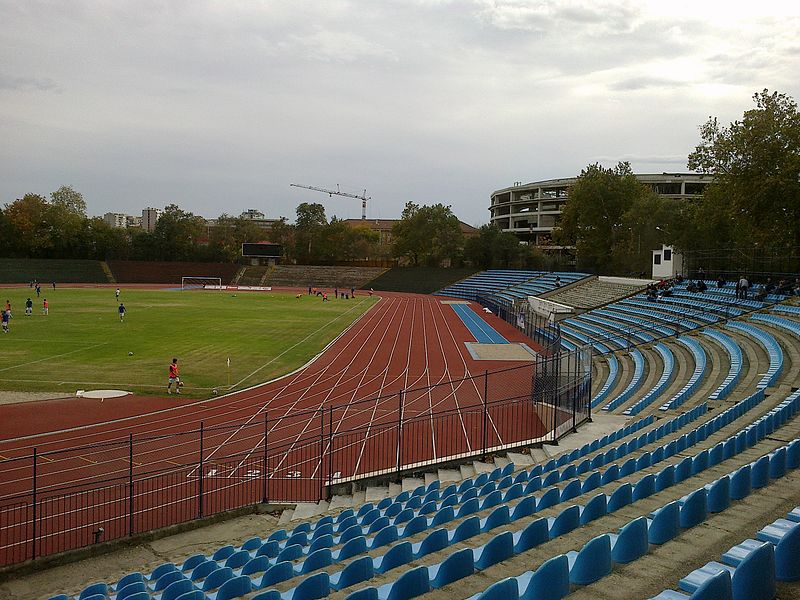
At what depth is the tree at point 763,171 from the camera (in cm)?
3697

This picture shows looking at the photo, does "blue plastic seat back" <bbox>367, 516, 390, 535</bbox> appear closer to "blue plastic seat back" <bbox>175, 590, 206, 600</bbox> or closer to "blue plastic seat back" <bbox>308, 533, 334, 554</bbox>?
"blue plastic seat back" <bbox>308, 533, 334, 554</bbox>

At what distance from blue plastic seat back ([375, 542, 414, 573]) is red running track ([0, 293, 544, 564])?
6.93m

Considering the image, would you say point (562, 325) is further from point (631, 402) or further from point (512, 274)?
point (512, 274)

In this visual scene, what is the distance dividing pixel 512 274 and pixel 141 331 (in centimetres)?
5233

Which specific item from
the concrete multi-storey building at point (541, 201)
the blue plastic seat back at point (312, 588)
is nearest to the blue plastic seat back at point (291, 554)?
the blue plastic seat back at point (312, 588)

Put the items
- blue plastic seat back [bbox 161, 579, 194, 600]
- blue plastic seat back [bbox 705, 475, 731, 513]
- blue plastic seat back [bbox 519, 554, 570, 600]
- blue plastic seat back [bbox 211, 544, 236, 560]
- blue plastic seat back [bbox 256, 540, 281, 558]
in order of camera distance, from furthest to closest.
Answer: blue plastic seat back [bbox 211, 544, 236, 560], blue plastic seat back [bbox 256, 540, 281, 558], blue plastic seat back [bbox 161, 579, 194, 600], blue plastic seat back [bbox 705, 475, 731, 513], blue plastic seat back [bbox 519, 554, 570, 600]

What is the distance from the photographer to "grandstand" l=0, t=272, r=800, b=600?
5.01m

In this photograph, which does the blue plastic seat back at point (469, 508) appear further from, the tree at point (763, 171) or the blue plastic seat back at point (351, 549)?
the tree at point (763, 171)

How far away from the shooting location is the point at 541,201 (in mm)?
118000

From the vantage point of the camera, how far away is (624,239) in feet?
228

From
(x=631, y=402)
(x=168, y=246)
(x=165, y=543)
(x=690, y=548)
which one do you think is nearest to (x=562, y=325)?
(x=631, y=402)

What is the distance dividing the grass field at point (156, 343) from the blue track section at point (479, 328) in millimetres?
9773

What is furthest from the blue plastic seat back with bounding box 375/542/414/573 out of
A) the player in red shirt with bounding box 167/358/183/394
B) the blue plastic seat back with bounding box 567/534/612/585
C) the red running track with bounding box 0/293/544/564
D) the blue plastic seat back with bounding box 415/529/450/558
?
the player in red shirt with bounding box 167/358/183/394

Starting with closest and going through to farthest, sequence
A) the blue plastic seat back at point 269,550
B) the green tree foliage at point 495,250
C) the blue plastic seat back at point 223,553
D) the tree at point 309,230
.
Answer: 1. the blue plastic seat back at point 269,550
2. the blue plastic seat back at point 223,553
3. the green tree foliage at point 495,250
4. the tree at point 309,230
